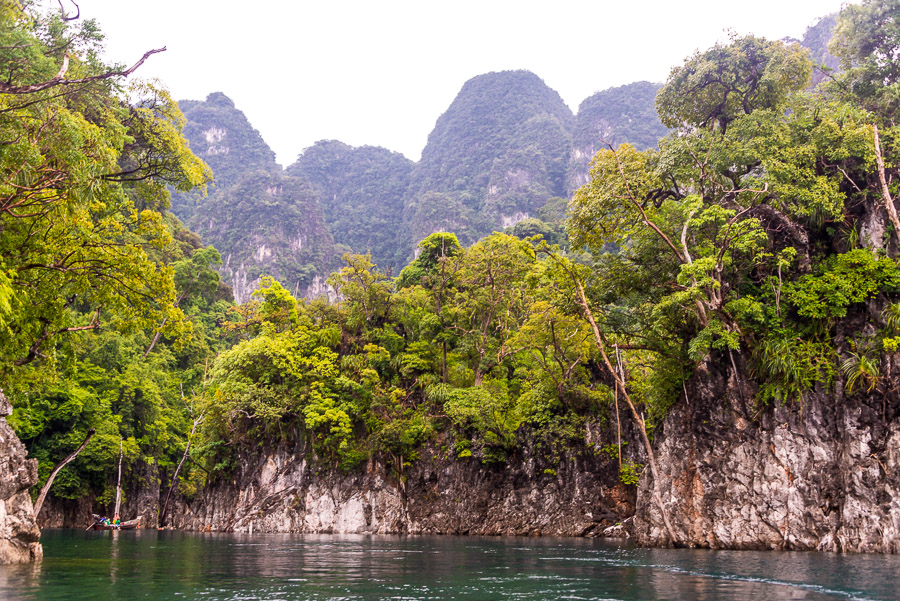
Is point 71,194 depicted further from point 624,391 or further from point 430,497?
point 430,497

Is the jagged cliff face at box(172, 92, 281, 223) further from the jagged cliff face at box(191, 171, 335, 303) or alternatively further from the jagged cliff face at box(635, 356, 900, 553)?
the jagged cliff face at box(635, 356, 900, 553)

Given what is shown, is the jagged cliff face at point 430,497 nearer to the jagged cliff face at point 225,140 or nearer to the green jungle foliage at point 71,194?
the green jungle foliage at point 71,194

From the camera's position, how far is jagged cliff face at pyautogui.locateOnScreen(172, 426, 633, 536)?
30812 millimetres

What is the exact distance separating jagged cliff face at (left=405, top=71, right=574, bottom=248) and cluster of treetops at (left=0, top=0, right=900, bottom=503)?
3249 inches

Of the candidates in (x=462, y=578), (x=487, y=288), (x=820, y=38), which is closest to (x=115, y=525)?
(x=487, y=288)

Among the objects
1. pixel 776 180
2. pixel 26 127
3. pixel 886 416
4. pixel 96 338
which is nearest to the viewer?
pixel 26 127

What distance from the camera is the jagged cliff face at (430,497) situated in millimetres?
30812

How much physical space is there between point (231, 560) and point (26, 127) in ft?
34.2

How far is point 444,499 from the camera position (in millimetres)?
34750

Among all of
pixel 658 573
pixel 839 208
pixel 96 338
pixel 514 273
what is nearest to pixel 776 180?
pixel 839 208

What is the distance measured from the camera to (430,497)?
35250mm

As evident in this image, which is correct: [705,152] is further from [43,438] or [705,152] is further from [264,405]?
[43,438]

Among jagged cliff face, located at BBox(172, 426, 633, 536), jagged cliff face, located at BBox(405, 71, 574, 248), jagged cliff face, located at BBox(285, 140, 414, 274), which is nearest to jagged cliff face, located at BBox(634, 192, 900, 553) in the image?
jagged cliff face, located at BBox(172, 426, 633, 536)

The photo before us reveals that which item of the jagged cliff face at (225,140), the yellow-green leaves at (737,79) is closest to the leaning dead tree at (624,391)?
the yellow-green leaves at (737,79)
